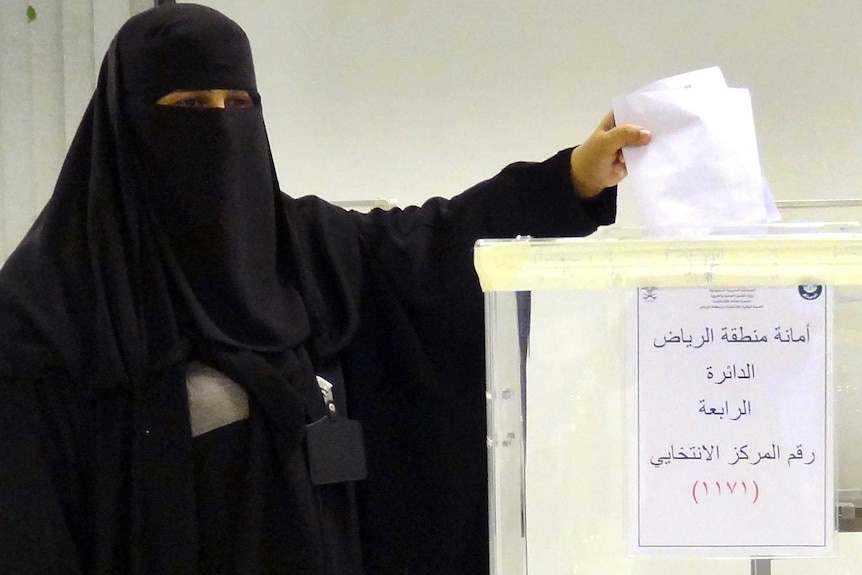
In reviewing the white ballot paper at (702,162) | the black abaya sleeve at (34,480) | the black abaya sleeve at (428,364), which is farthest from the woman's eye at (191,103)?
the white ballot paper at (702,162)

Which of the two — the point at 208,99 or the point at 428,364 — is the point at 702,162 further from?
the point at 208,99

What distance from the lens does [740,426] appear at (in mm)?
485

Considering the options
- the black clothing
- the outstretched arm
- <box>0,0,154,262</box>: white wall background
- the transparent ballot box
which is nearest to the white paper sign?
the transparent ballot box

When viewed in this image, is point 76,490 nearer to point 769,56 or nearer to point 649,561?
point 649,561

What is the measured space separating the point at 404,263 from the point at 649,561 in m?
0.49

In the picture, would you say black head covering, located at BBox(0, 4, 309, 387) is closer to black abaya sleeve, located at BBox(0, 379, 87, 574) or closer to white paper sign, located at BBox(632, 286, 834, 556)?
black abaya sleeve, located at BBox(0, 379, 87, 574)

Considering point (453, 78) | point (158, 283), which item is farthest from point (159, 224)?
point (453, 78)

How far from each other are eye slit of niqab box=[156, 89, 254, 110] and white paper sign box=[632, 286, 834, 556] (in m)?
0.60

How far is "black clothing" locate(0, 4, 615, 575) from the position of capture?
79 cm

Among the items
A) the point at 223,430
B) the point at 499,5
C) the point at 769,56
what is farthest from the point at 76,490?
the point at 769,56

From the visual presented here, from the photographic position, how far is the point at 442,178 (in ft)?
5.46

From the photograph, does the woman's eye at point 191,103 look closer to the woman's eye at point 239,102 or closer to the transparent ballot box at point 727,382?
the woman's eye at point 239,102

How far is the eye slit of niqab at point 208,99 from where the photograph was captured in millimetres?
871

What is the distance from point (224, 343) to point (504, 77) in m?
1.01
